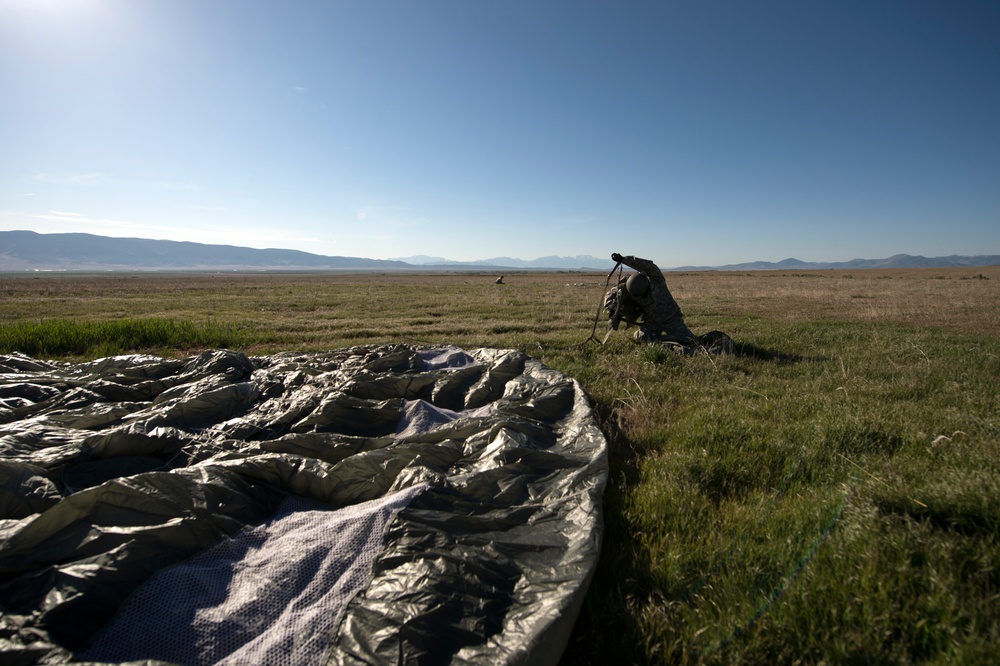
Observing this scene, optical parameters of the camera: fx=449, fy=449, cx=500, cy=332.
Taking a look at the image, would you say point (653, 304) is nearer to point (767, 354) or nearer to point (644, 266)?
point (644, 266)

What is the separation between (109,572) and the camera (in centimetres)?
212

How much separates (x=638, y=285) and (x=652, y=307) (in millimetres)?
532

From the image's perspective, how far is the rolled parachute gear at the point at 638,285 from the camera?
8.27 meters

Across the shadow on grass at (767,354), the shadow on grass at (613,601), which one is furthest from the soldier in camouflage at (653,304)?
the shadow on grass at (613,601)

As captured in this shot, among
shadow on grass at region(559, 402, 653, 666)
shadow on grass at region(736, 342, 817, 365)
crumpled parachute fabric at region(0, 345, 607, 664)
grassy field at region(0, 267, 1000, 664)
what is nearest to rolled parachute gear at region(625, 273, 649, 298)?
grassy field at region(0, 267, 1000, 664)

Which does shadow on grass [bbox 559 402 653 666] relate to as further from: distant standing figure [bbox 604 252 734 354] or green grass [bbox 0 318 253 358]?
green grass [bbox 0 318 253 358]

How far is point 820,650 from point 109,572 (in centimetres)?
317

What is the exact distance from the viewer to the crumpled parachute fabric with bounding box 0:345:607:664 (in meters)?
1.89

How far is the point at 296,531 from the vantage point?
2.61 metres

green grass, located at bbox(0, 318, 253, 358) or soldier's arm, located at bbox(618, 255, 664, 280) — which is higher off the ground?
soldier's arm, located at bbox(618, 255, 664, 280)

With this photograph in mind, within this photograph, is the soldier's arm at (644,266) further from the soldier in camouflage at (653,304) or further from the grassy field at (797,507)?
the grassy field at (797,507)

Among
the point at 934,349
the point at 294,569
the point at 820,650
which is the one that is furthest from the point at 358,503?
the point at 934,349

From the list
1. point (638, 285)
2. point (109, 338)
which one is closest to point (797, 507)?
point (638, 285)

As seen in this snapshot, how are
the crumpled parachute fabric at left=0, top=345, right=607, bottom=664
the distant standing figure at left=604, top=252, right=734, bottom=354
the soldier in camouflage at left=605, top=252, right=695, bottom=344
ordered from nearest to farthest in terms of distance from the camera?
the crumpled parachute fabric at left=0, top=345, right=607, bottom=664 < the distant standing figure at left=604, top=252, right=734, bottom=354 < the soldier in camouflage at left=605, top=252, right=695, bottom=344
